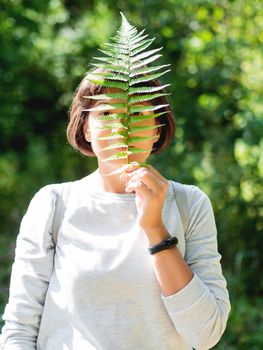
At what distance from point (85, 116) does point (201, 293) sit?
0.60m

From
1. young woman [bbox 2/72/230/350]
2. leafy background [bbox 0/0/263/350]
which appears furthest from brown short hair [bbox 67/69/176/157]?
leafy background [bbox 0/0/263/350]

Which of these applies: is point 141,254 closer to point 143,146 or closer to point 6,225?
point 143,146

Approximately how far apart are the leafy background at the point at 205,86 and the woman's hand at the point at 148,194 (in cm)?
277

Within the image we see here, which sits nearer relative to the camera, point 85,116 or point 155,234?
point 155,234

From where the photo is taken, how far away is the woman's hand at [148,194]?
1.73 metres

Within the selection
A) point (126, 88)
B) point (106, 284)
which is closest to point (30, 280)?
point (106, 284)

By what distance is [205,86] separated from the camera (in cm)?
580

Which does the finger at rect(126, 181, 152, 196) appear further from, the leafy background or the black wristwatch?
the leafy background

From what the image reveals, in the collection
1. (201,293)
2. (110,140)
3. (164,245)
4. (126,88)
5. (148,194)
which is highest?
(126,88)

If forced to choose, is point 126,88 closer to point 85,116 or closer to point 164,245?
point 85,116

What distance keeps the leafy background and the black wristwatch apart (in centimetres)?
275

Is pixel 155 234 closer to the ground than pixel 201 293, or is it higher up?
higher up

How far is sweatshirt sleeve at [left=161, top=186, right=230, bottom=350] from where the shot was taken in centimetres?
174

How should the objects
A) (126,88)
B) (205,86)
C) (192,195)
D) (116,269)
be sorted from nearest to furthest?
(126,88)
(116,269)
(192,195)
(205,86)
